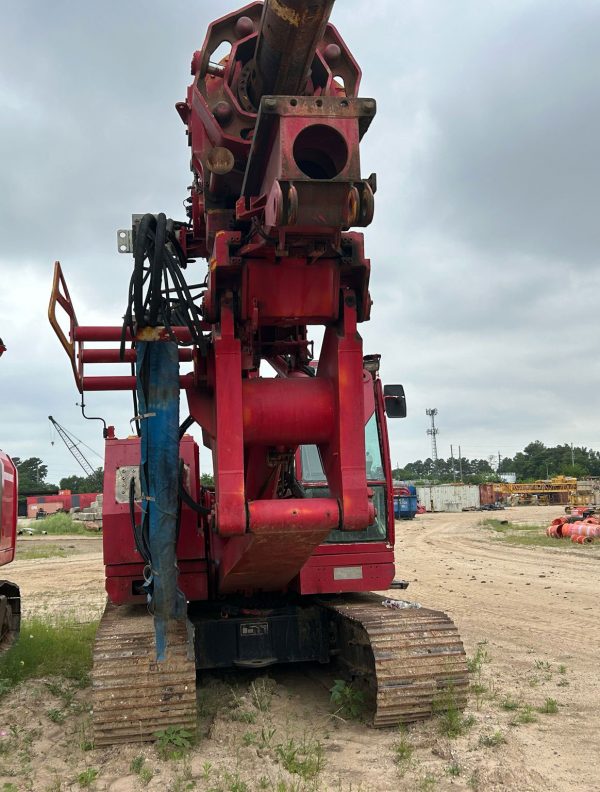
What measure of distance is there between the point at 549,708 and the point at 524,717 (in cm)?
34

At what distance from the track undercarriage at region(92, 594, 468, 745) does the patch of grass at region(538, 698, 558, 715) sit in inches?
38.4

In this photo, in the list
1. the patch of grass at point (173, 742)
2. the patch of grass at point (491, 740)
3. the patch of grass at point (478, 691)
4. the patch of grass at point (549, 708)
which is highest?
the patch of grass at point (173, 742)

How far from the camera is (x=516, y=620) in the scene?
1024 cm

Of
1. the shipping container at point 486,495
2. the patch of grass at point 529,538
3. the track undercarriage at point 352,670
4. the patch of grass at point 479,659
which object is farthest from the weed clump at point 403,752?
the shipping container at point 486,495

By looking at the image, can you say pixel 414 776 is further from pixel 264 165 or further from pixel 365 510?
pixel 264 165

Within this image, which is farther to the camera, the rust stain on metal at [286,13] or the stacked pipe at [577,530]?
the stacked pipe at [577,530]

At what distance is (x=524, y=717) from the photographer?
5621 mm

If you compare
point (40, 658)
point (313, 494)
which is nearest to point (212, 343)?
point (313, 494)

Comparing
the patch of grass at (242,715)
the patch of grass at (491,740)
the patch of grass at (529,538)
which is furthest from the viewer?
the patch of grass at (529,538)

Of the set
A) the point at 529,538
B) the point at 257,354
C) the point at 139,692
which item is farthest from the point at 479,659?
the point at 529,538

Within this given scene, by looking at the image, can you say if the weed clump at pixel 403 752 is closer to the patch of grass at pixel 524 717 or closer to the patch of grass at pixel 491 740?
the patch of grass at pixel 491 740

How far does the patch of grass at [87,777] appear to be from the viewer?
4.46 m

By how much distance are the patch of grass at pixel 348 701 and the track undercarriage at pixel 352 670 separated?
0.34ft

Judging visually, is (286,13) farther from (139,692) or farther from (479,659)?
(479,659)
